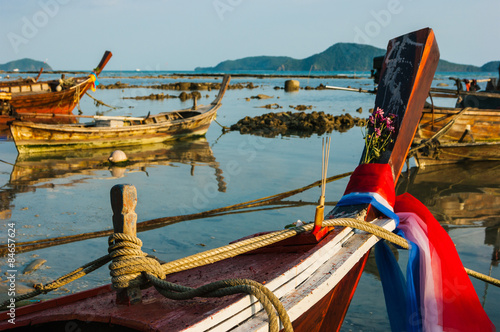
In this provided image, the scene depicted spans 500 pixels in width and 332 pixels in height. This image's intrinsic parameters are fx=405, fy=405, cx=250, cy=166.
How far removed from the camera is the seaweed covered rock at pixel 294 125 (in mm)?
18516

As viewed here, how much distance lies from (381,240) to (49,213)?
21.3 ft

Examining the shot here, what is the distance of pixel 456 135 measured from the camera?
11.6 m

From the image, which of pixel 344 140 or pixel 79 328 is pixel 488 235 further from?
pixel 344 140

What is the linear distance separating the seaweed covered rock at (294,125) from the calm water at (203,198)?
3241 millimetres

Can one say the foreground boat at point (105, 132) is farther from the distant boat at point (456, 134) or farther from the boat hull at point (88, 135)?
the distant boat at point (456, 134)

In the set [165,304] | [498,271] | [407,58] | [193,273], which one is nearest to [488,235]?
[498,271]

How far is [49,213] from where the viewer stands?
25.1ft

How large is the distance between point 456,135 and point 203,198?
7.65 meters

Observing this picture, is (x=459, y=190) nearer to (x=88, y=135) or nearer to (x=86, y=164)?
(x=86, y=164)

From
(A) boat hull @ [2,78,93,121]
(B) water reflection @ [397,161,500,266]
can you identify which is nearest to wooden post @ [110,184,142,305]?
(B) water reflection @ [397,161,500,266]

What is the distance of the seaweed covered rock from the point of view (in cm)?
1852

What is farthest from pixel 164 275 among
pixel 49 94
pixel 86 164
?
pixel 49 94

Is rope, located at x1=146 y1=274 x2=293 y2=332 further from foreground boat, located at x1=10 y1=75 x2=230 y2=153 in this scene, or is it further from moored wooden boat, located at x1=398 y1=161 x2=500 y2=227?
foreground boat, located at x1=10 y1=75 x2=230 y2=153

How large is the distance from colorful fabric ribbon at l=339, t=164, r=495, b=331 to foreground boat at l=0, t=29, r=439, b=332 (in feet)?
0.43
